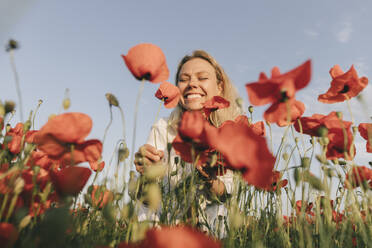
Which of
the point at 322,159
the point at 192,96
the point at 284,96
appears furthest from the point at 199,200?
the point at 192,96

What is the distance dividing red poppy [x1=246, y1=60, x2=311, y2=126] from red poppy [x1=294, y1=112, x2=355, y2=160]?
0.21 metres

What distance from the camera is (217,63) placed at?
14.3 ft

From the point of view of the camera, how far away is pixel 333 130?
4.23ft

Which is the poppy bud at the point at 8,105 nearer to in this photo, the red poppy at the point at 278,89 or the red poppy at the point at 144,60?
the red poppy at the point at 144,60

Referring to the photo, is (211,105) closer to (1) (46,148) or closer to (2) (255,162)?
(2) (255,162)

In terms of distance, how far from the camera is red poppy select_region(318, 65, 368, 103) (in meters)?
1.57

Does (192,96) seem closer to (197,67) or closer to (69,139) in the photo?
(197,67)

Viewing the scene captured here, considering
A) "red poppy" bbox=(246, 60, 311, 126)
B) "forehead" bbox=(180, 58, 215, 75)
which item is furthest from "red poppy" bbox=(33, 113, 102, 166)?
"forehead" bbox=(180, 58, 215, 75)

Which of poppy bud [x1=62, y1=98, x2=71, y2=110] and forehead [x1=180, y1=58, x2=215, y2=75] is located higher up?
forehead [x1=180, y1=58, x2=215, y2=75]

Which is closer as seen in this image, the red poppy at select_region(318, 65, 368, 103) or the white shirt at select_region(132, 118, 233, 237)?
the white shirt at select_region(132, 118, 233, 237)

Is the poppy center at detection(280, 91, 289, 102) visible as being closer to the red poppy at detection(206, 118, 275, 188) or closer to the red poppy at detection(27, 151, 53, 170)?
the red poppy at detection(206, 118, 275, 188)

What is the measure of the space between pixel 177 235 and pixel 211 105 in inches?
51.5

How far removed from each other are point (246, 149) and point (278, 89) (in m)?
0.30

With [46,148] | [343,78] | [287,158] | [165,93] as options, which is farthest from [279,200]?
[46,148]
